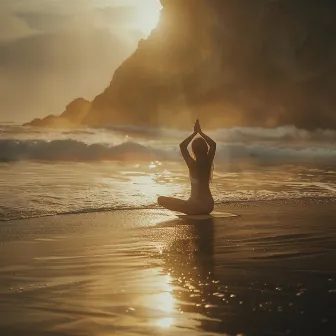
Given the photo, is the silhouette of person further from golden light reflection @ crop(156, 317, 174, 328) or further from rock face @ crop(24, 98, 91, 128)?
rock face @ crop(24, 98, 91, 128)

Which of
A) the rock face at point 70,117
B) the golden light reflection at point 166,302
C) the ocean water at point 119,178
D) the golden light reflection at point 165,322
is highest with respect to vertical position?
the rock face at point 70,117

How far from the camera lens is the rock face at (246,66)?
60750mm

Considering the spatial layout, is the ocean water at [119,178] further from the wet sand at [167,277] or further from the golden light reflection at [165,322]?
the golden light reflection at [165,322]

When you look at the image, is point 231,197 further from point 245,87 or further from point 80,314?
point 245,87

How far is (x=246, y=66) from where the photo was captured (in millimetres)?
62812

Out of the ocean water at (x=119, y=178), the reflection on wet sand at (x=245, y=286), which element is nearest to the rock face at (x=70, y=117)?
the ocean water at (x=119, y=178)

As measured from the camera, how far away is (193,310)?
641cm

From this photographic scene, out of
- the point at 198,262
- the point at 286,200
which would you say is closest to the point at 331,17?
the point at 286,200

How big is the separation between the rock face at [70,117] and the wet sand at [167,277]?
4775 centimetres

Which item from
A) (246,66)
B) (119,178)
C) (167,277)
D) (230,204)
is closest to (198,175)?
(230,204)

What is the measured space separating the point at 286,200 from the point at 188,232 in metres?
6.51

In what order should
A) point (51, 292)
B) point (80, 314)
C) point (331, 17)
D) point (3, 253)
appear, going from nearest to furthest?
point (80, 314) → point (51, 292) → point (3, 253) → point (331, 17)

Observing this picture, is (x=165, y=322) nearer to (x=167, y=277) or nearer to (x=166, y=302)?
(x=166, y=302)

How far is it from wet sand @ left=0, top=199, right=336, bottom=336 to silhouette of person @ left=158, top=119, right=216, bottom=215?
92 centimetres
